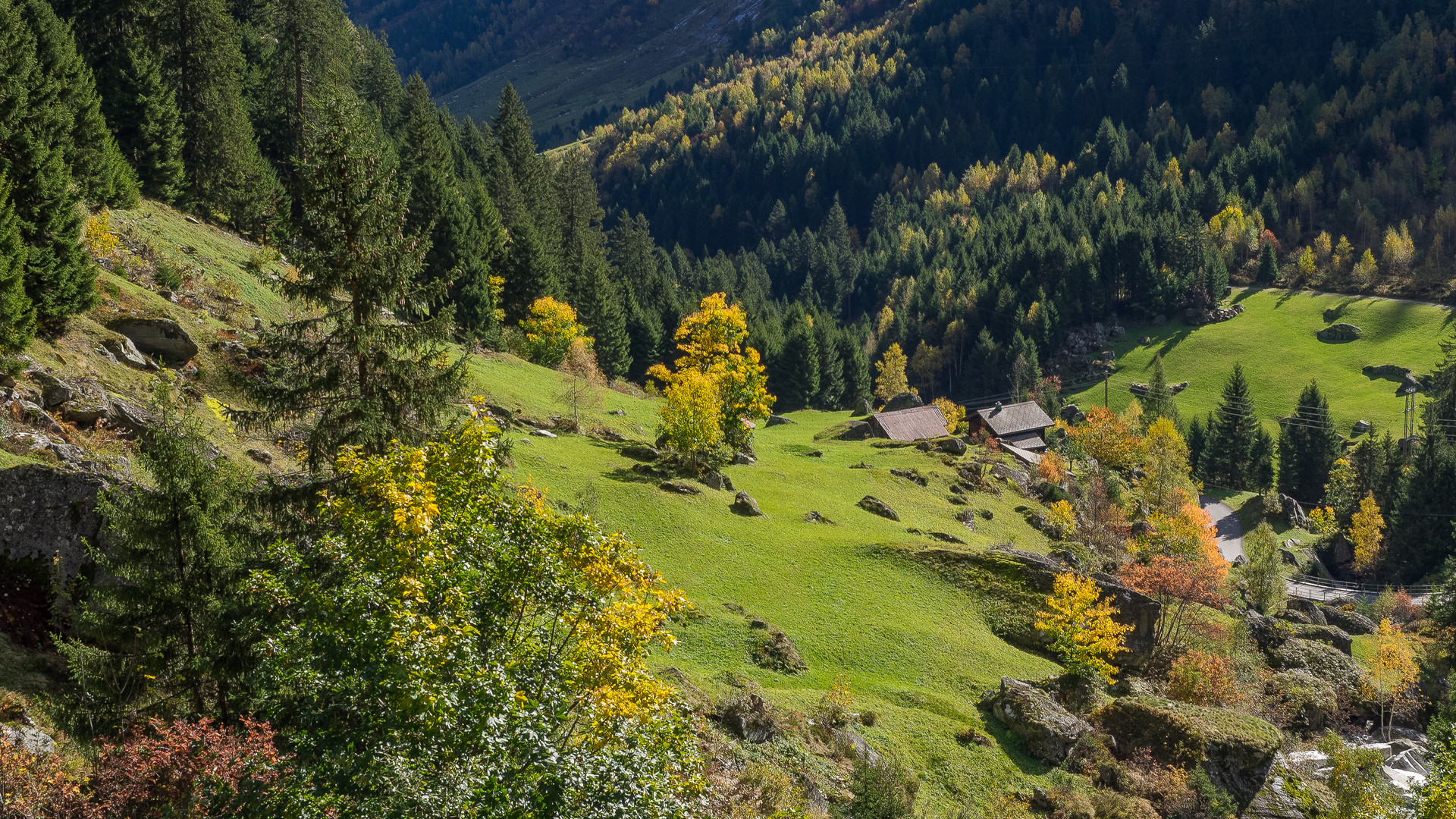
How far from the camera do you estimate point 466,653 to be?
43.8ft

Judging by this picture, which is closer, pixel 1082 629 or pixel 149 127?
pixel 1082 629

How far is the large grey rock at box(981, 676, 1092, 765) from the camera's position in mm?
33316

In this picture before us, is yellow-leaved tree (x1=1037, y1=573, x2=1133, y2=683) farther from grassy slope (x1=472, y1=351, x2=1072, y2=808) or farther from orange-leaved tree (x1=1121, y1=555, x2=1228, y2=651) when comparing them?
orange-leaved tree (x1=1121, y1=555, x2=1228, y2=651)

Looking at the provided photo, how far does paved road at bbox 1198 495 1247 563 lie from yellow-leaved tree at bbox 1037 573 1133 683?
77.3 metres

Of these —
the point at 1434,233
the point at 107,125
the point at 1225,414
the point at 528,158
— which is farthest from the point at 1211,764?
the point at 1434,233

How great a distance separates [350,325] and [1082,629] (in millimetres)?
35409

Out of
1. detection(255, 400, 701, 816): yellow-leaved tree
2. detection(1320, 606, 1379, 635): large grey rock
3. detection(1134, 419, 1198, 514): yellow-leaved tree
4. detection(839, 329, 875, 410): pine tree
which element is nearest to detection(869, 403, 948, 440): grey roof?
detection(1134, 419, 1198, 514): yellow-leaved tree

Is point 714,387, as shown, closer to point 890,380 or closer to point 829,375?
point 829,375

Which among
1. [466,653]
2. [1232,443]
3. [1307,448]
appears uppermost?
[466,653]

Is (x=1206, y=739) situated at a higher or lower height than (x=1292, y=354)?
higher

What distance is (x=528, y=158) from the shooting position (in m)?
114

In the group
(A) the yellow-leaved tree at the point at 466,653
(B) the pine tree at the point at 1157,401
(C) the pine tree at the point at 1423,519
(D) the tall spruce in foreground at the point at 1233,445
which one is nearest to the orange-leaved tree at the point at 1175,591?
(A) the yellow-leaved tree at the point at 466,653

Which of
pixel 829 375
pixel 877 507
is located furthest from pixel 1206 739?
pixel 829 375

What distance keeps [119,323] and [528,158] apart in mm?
87597
